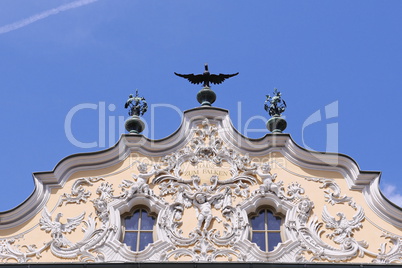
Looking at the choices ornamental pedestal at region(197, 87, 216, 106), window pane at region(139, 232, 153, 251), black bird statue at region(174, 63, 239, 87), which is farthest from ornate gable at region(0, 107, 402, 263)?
black bird statue at region(174, 63, 239, 87)

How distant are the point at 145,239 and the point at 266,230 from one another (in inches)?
91.7

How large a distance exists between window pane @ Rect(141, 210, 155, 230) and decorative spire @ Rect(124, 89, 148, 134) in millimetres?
2040

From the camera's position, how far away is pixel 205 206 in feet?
56.6

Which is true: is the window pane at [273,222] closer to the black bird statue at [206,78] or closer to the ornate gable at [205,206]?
the ornate gable at [205,206]

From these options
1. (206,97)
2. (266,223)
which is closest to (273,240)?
(266,223)

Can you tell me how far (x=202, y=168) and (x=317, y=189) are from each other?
2327 millimetres

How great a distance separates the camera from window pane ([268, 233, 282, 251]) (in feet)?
55.6

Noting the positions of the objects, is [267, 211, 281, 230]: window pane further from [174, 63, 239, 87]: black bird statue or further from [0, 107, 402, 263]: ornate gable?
[174, 63, 239, 87]: black bird statue

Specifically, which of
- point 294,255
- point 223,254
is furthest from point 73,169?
point 294,255

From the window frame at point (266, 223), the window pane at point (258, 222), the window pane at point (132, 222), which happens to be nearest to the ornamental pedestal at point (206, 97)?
the window frame at point (266, 223)

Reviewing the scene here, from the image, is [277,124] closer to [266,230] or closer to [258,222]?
[258,222]

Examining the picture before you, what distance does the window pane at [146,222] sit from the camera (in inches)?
682

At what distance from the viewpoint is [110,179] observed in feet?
58.7

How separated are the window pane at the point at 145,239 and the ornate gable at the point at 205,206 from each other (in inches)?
0.7
